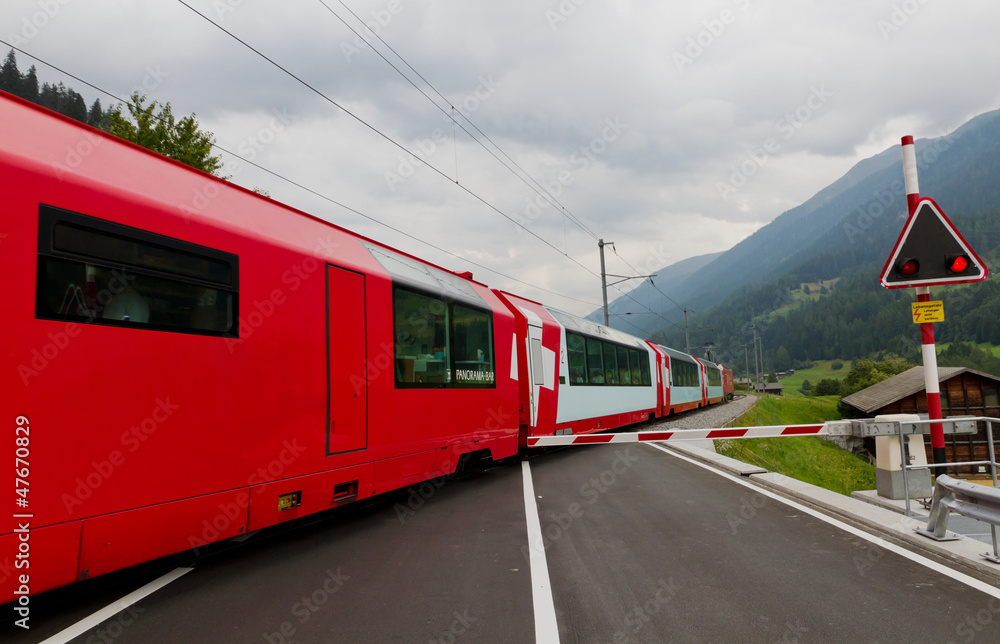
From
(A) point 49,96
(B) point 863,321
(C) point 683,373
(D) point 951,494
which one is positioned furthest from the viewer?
(B) point 863,321

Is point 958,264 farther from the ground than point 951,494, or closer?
farther from the ground

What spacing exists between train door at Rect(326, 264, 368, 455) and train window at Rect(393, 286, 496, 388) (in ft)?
2.36

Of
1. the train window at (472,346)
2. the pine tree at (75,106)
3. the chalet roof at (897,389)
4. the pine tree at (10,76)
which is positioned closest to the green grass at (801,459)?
the chalet roof at (897,389)

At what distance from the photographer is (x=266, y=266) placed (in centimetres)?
553

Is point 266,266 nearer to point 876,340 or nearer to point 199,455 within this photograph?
point 199,455

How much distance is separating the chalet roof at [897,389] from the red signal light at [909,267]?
41.7 m

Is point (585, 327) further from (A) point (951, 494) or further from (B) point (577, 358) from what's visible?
(A) point (951, 494)

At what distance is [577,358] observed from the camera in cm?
1466

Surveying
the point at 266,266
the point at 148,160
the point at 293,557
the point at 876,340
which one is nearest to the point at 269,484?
the point at 293,557

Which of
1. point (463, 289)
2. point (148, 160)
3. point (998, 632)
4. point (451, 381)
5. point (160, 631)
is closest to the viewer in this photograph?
point (998, 632)

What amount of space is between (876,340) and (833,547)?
152m

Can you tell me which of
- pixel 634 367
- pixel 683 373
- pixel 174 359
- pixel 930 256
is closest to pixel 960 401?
pixel 683 373

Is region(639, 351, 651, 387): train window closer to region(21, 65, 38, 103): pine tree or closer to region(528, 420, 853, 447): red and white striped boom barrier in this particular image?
region(528, 420, 853, 447): red and white striped boom barrier

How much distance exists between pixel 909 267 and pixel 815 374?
154 meters
